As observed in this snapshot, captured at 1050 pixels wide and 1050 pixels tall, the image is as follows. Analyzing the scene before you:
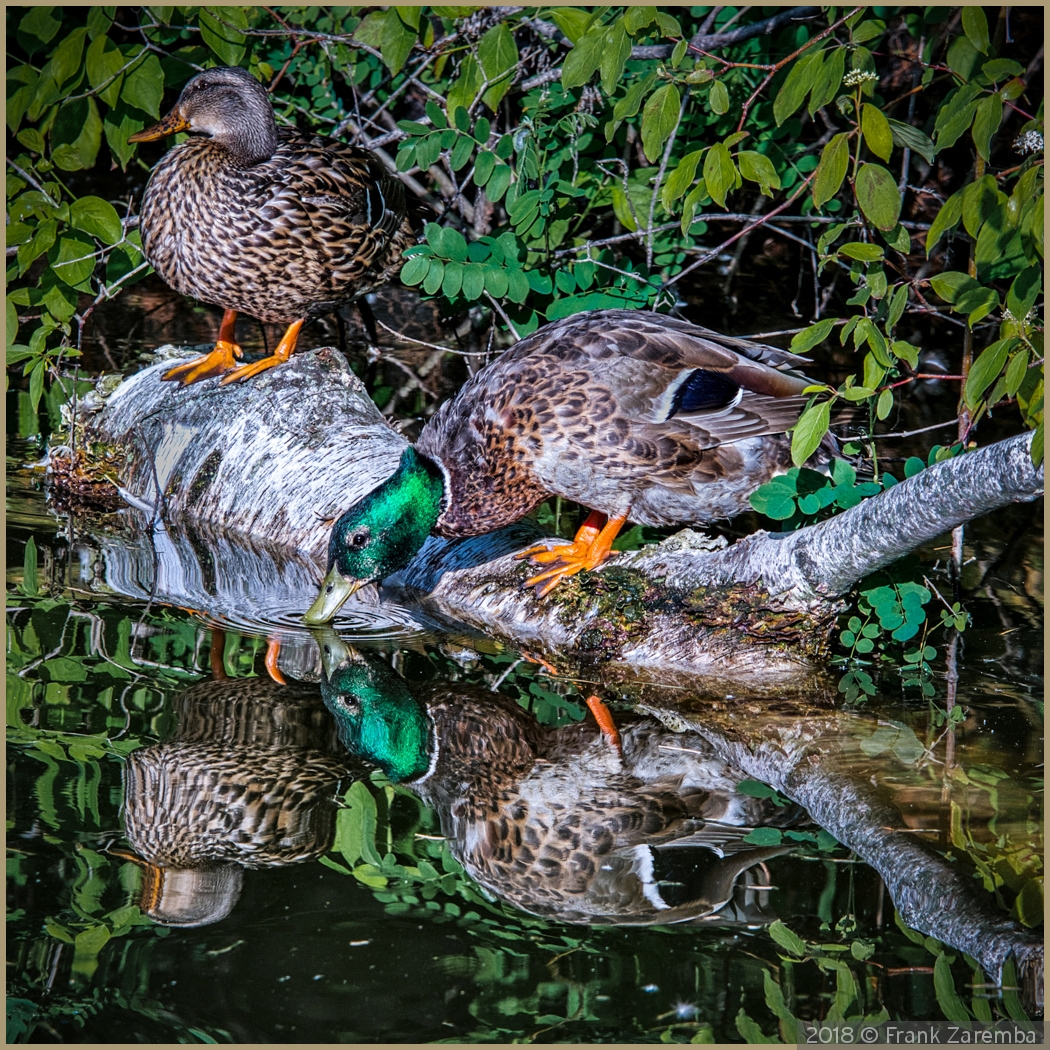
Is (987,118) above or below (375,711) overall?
above

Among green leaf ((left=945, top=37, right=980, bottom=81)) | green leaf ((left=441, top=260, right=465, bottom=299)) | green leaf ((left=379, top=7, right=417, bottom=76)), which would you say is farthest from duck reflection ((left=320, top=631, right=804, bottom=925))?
green leaf ((left=379, top=7, right=417, bottom=76))

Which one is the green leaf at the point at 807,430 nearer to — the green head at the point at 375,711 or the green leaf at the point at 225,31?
the green head at the point at 375,711

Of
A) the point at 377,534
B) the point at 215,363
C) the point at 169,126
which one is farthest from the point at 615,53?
the point at 215,363

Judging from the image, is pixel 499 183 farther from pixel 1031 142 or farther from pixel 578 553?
pixel 1031 142

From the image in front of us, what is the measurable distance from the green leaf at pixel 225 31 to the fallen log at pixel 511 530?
1230 millimetres

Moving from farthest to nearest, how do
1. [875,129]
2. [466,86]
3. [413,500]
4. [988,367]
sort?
[466,86]
[413,500]
[875,129]
[988,367]

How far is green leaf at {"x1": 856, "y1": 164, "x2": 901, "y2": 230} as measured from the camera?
2912 millimetres

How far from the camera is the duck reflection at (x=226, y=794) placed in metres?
2.66

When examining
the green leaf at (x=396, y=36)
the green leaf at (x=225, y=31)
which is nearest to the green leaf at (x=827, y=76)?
the green leaf at (x=396, y=36)

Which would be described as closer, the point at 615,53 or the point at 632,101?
the point at 615,53

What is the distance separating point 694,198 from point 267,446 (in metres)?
2.32

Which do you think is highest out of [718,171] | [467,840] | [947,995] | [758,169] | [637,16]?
[637,16]

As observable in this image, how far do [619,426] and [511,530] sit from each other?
2.86 feet

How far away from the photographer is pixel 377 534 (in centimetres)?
399
